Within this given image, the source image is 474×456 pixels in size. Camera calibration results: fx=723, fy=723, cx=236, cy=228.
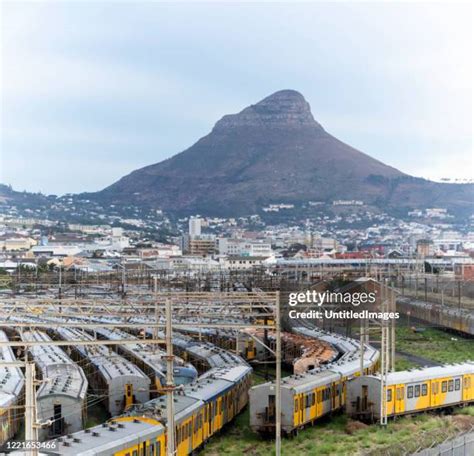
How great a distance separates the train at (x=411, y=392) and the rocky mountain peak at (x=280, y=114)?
175 metres

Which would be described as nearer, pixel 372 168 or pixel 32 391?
pixel 32 391

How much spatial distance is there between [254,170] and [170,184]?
968 inches

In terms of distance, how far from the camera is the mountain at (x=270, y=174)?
169 m

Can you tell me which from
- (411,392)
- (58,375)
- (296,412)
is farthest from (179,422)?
(411,392)

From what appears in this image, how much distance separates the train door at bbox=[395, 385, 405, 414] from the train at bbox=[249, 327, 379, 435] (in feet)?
3.61

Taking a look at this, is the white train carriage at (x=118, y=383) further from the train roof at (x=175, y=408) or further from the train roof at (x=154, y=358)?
the train roof at (x=175, y=408)

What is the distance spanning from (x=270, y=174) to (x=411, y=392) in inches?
6254

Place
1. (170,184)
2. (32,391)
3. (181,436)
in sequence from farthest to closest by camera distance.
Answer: (170,184)
(181,436)
(32,391)

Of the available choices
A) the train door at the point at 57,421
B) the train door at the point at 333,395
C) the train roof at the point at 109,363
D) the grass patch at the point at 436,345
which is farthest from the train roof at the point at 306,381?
the grass patch at the point at 436,345

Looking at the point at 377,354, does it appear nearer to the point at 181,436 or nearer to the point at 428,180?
the point at 181,436

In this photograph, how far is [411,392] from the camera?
50.6ft

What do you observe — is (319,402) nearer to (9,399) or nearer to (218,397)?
(218,397)

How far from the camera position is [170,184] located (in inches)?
7338

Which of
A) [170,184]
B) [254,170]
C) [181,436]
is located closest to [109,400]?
[181,436]
